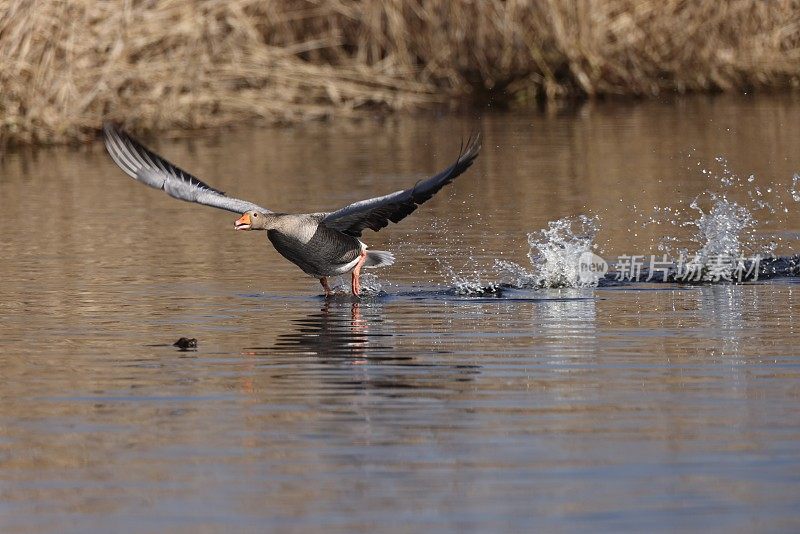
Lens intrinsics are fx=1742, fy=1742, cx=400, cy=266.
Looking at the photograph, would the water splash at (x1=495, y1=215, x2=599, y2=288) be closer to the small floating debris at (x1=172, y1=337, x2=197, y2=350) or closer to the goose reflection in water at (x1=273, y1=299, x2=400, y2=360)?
the goose reflection in water at (x1=273, y1=299, x2=400, y2=360)

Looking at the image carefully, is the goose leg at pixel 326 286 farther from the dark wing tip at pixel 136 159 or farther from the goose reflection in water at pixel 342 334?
the dark wing tip at pixel 136 159

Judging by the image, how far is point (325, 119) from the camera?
24234 millimetres

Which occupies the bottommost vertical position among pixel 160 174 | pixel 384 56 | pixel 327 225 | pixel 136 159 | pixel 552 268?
pixel 552 268

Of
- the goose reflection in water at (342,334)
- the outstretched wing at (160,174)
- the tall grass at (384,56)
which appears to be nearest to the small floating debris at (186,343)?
the goose reflection in water at (342,334)

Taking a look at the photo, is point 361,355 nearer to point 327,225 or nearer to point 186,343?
point 186,343

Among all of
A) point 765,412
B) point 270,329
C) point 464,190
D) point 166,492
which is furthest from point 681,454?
point 464,190

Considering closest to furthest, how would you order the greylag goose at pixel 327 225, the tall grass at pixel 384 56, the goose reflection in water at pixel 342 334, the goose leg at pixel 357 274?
1. the goose reflection in water at pixel 342 334
2. the greylag goose at pixel 327 225
3. the goose leg at pixel 357 274
4. the tall grass at pixel 384 56

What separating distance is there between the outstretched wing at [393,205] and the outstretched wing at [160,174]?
2.25 ft

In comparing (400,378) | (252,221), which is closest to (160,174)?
(252,221)

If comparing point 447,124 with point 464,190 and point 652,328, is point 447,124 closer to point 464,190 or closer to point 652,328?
point 464,190

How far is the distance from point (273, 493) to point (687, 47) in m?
21.3

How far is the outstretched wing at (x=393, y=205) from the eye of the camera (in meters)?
9.89

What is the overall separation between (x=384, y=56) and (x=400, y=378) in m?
18.1

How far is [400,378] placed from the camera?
783cm
